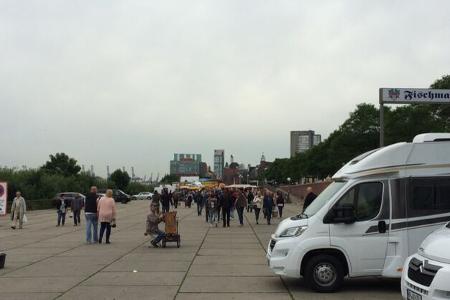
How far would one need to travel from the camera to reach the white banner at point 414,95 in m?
19.8

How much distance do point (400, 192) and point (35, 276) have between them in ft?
23.6

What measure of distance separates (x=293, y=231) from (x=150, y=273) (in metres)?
3.50

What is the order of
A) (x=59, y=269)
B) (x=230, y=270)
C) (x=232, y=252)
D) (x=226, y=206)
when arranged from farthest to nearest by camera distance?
(x=226, y=206)
(x=232, y=252)
(x=59, y=269)
(x=230, y=270)

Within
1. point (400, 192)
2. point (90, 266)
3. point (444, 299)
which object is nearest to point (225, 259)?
point (90, 266)

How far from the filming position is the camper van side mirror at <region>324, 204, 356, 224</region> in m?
10.1

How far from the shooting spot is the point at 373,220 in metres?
10.2

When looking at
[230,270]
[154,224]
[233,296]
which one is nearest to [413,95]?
[154,224]

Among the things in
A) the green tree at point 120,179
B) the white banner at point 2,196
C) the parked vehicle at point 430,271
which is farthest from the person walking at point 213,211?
the green tree at point 120,179

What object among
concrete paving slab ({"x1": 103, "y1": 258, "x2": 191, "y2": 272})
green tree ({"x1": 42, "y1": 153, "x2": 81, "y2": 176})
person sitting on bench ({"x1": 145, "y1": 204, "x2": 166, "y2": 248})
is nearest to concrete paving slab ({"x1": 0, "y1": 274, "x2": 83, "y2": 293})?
concrete paving slab ({"x1": 103, "y1": 258, "x2": 191, "y2": 272})

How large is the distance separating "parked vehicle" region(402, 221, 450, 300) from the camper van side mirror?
2832mm

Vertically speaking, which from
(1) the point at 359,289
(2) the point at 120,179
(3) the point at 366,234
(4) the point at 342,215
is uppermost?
(2) the point at 120,179

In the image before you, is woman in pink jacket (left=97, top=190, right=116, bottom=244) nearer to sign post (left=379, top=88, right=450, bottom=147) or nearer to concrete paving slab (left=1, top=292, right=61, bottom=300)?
concrete paving slab (left=1, top=292, right=61, bottom=300)

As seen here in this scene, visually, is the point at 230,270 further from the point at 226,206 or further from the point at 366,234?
the point at 226,206

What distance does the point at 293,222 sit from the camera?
10469 millimetres
